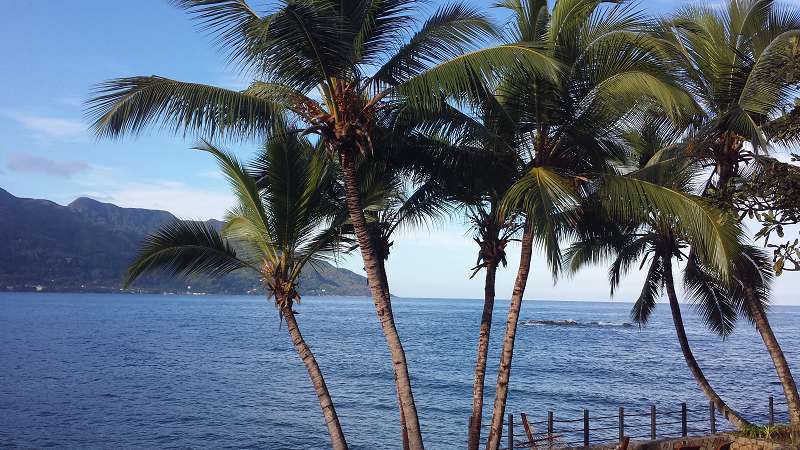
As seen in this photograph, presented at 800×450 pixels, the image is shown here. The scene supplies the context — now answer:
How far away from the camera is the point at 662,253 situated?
630 inches

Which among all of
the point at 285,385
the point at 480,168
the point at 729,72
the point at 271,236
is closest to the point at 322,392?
the point at 271,236

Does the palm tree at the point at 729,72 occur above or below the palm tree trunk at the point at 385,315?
above

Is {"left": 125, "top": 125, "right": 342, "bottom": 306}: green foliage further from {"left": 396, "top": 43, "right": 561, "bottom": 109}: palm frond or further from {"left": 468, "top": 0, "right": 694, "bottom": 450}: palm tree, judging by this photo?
{"left": 468, "top": 0, "right": 694, "bottom": 450}: palm tree

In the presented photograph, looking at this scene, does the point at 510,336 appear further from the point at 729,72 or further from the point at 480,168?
the point at 729,72

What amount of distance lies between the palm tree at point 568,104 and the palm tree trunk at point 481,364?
0.41m

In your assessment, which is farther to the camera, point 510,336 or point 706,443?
point 706,443

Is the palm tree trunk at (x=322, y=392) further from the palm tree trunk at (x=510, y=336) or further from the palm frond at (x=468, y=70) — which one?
the palm frond at (x=468, y=70)

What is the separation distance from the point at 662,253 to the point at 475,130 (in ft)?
25.1

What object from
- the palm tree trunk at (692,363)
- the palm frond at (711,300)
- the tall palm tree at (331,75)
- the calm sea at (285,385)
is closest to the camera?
the tall palm tree at (331,75)

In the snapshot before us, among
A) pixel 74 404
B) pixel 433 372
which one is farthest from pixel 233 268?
pixel 433 372

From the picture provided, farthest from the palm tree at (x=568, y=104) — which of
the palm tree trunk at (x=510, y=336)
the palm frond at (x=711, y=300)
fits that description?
the palm frond at (x=711, y=300)

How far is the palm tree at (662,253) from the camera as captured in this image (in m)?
13.1

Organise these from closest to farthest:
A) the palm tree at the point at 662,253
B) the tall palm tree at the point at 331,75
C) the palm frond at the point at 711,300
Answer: the tall palm tree at the point at 331,75, the palm tree at the point at 662,253, the palm frond at the point at 711,300

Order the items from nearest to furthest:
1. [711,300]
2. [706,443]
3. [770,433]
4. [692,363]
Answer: [770,433], [706,443], [692,363], [711,300]
